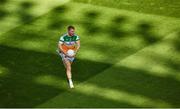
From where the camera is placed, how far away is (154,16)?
19766 mm

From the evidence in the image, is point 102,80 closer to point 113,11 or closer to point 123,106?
point 123,106

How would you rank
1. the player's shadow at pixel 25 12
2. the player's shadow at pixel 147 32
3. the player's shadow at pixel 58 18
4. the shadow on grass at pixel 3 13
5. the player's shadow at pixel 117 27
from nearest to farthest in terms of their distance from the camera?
the player's shadow at pixel 147 32 → the player's shadow at pixel 117 27 → the player's shadow at pixel 58 18 → the player's shadow at pixel 25 12 → the shadow on grass at pixel 3 13

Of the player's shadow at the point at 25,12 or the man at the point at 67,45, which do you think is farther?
the player's shadow at the point at 25,12

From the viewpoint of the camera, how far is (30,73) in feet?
53.8

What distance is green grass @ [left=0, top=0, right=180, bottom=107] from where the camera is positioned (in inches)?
596

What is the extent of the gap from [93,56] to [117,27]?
2235 mm

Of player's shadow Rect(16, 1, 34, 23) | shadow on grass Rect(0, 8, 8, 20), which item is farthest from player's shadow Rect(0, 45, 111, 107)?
shadow on grass Rect(0, 8, 8, 20)

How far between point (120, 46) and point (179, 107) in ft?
13.2

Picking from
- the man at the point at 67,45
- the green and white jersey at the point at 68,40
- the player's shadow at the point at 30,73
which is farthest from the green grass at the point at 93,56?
the green and white jersey at the point at 68,40

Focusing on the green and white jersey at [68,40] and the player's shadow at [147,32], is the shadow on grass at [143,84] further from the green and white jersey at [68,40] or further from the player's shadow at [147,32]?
the player's shadow at [147,32]

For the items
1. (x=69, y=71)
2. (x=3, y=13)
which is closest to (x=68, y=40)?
(x=69, y=71)

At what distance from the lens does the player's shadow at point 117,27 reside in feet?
61.3

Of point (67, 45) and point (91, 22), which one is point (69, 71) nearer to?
point (67, 45)

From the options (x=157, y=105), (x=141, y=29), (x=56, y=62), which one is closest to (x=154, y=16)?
(x=141, y=29)
